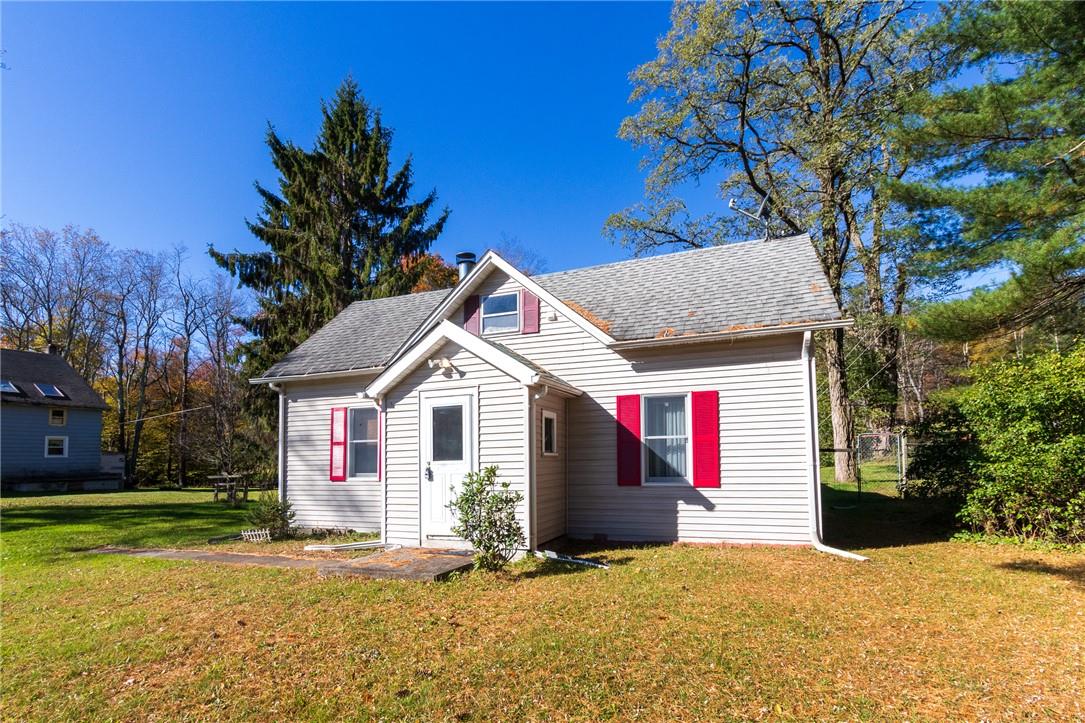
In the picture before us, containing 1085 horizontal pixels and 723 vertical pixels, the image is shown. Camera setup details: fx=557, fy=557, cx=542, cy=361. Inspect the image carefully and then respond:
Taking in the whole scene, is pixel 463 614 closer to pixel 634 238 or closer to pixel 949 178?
pixel 949 178

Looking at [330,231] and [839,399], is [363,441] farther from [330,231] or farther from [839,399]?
[330,231]

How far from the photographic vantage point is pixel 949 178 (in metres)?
11.9

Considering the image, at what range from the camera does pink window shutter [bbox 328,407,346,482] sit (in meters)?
12.0

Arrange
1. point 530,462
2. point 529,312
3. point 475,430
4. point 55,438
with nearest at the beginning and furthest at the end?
1. point 530,462
2. point 475,430
3. point 529,312
4. point 55,438

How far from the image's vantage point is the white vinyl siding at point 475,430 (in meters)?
8.68

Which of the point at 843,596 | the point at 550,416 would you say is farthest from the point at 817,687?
the point at 550,416

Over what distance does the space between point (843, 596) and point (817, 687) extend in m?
2.59

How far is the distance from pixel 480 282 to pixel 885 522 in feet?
31.5

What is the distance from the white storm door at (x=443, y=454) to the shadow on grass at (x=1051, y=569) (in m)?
7.75

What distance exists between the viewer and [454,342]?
9133mm

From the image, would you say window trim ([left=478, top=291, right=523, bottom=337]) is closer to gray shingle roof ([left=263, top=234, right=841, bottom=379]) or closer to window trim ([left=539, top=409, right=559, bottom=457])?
gray shingle roof ([left=263, top=234, right=841, bottom=379])

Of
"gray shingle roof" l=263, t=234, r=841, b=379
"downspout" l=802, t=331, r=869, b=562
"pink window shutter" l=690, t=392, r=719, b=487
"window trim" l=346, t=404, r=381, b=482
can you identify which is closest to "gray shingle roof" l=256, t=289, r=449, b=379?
"gray shingle roof" l=263, t=234, r=841, b=379

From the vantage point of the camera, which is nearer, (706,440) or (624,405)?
(706,440)

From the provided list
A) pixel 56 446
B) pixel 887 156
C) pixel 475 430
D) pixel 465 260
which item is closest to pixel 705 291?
pixel 475 430
